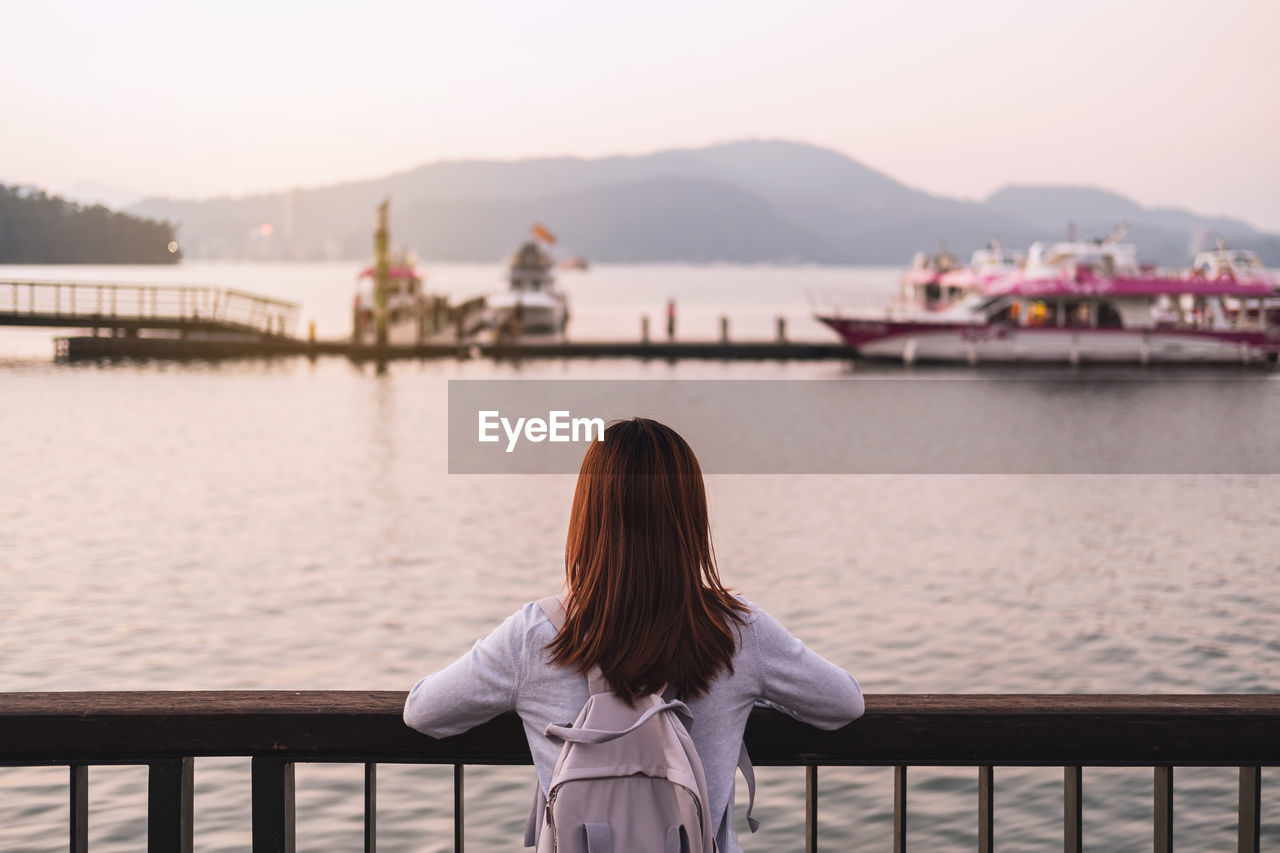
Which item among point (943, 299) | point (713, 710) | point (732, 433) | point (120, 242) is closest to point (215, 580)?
point (713, 710)

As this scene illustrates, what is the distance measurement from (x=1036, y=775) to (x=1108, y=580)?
36.4 feet

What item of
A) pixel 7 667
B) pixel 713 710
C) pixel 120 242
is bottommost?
pixel 7 667

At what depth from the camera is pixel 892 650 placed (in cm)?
1656

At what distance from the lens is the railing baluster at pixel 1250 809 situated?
2.94 meters

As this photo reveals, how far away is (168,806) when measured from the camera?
114 inches

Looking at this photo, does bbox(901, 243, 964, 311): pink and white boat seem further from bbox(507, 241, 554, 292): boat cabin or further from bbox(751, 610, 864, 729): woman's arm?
bbox(751, 610, 864, 729): woman's arm

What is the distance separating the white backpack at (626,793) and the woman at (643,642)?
0.35ft

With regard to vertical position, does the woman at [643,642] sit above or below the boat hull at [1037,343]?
below

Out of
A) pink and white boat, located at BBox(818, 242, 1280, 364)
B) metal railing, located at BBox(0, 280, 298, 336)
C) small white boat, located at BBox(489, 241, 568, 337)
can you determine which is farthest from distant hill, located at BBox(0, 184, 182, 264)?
pink and white boat, located at BBox(818, 242, 1280, 364)

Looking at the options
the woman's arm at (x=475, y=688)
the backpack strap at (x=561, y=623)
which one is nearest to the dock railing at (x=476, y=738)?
the woman's arm at (x=475, y=688)

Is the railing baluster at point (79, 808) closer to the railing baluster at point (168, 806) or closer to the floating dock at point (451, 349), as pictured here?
the railing baluster at point (168, 806)

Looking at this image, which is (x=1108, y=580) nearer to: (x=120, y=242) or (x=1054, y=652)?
(x=1054, y=652)

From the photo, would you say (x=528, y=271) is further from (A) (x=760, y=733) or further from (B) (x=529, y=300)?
(A) (x=760, y=733)

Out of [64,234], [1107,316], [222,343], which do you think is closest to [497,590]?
[64,234]
